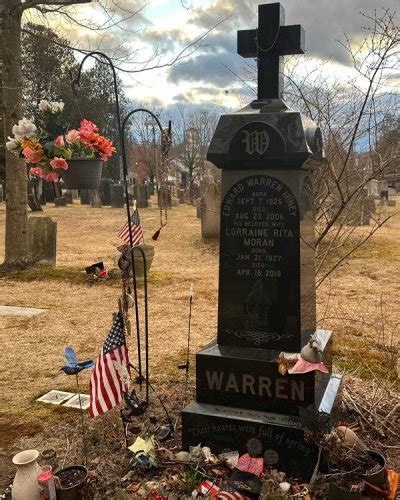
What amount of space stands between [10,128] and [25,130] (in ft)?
21.2

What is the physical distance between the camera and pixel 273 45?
12.8ft

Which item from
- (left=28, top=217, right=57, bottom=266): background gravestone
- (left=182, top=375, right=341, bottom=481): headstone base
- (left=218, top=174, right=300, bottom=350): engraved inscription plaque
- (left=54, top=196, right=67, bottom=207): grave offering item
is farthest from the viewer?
(left=54, top=196, right=67, bottom=207): grave offering item

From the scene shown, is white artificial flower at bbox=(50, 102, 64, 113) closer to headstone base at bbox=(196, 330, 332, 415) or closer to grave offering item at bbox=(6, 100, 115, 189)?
grave offering item at bbox=(6, 100, 115, 189)

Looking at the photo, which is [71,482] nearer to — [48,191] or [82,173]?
[82,173]

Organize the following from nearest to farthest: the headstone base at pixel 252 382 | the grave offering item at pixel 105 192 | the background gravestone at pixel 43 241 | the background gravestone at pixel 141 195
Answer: the headstone base at pixel 252 382 → the background gravestone at pixel 43 241 → the background gravestone at pixel 141 195 → the grave offering item at pixel 105 192

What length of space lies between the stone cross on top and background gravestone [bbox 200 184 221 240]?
10.0m

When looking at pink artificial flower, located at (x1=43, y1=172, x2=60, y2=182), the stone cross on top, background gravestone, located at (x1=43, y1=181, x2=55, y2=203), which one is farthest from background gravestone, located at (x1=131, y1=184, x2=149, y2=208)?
the stone cross on top

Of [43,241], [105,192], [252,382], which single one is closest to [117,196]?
[105,192]

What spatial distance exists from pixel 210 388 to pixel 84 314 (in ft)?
15.0

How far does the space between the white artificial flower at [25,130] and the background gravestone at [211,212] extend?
31.3 feet

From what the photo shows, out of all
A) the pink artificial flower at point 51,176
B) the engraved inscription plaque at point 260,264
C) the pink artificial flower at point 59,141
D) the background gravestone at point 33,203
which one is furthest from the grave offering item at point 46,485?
the background gravestone at point 33,203

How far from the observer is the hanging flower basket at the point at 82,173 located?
4.96 m

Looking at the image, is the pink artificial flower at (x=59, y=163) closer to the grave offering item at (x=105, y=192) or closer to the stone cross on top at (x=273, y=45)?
the stone cross on top at (x=273, y=45)

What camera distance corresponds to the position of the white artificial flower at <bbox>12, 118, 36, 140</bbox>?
457 cm
